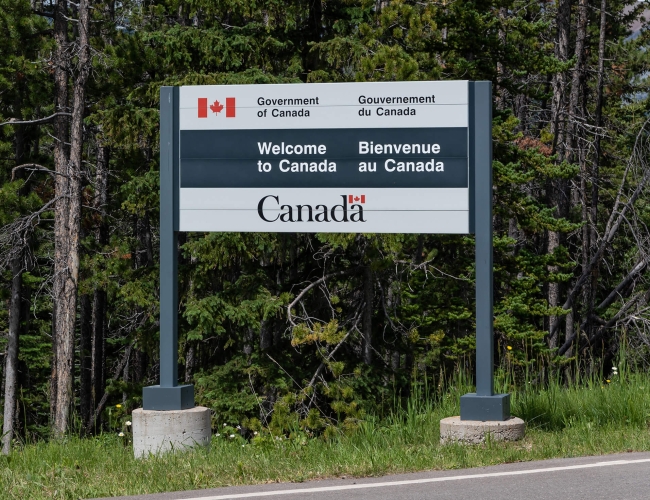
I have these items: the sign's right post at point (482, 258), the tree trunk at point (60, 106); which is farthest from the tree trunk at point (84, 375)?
the sign's right post at point (482, 258)

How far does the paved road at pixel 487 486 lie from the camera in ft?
18.4

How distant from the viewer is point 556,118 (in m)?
24.6

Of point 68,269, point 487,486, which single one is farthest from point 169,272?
point 68,269

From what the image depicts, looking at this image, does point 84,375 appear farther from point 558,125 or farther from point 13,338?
point 558,125

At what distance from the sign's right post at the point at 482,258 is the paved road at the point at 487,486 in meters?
1.24

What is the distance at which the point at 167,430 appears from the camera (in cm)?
791

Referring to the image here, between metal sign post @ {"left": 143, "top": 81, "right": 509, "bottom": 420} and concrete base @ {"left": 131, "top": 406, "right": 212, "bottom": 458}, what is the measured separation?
8.0 inches

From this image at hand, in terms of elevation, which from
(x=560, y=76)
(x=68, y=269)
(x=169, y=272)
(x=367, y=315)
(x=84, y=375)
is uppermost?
(x=560, y=76)

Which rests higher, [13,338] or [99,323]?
[99,323]

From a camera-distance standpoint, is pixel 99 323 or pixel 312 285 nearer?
pixel 312 285

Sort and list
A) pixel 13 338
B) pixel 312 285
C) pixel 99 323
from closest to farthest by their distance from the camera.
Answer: pixel 312 285, pixel 13 338, pixel 99 323

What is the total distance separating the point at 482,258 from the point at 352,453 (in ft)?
7.24

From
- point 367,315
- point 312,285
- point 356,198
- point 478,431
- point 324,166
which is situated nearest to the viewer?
point 478,431

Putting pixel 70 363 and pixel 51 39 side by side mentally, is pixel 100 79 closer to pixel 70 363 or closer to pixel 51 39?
pixel 51 39
